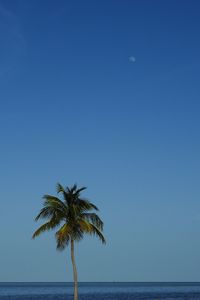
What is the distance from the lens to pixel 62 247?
44500 millimetres

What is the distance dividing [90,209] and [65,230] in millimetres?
2826

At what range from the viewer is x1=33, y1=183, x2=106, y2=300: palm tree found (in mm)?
44469

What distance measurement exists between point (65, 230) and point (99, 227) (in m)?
3.01

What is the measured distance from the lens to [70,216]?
44.8m

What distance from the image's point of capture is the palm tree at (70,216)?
44469 millimetres

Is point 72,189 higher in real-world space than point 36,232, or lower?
higher

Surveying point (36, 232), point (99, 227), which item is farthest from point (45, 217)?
point (99, 227)

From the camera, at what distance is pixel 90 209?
148 ft

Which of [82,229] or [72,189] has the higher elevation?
[72,189]

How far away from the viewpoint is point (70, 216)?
44781mm

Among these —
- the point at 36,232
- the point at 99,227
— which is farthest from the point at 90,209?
the point at 36,232

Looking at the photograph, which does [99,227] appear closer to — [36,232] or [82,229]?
[82,229]

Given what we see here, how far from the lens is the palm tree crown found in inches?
1752

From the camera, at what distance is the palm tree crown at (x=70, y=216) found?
1752 inches
